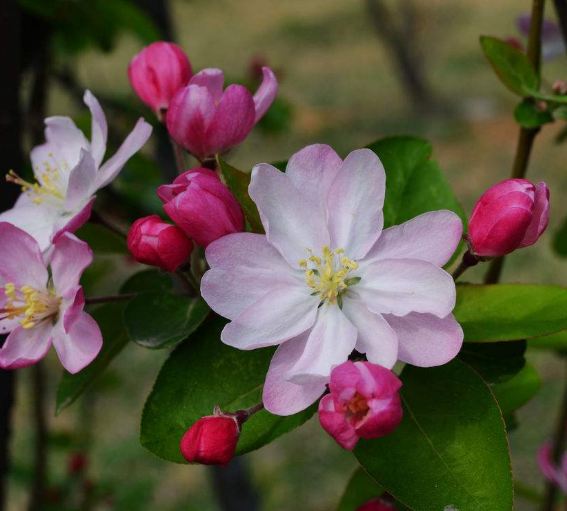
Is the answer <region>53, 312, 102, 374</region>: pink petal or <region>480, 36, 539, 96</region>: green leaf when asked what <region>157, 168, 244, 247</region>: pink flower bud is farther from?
<region>480, 36, 539, 96</region>: green leaf

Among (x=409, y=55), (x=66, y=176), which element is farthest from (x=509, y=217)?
(x=409, y=55)

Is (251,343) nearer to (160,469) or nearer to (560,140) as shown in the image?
(560,140)

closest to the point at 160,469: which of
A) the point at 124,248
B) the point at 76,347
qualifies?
the point at 124,248

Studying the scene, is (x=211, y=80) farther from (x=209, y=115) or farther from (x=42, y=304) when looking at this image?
(x=42, y=304)

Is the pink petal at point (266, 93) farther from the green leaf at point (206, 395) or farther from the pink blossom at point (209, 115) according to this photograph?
the green leaf at point (206, 395)

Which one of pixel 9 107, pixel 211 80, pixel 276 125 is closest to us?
pixel 211 80

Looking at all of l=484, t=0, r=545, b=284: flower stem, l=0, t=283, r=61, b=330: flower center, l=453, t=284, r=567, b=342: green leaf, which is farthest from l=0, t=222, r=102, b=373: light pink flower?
l=484, t=0, r=545, b=284: flower stem

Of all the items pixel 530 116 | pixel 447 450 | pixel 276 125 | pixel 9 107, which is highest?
pixel 9 107
